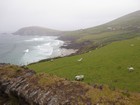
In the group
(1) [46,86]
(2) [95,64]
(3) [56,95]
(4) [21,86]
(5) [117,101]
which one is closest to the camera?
(5) [117,101]

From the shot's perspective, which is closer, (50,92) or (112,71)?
(50,92)

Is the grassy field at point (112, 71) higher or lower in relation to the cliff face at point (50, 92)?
lower

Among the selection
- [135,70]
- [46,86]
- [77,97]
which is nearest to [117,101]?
[77,97]

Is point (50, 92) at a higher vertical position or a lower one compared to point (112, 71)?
higher

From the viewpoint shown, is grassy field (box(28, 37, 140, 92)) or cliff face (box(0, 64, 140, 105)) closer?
cliff face (box(0, 64, 140, 105))

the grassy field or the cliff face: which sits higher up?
the cliff face

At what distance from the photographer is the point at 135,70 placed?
36.7 metres

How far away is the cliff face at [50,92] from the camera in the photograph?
61.5 feet

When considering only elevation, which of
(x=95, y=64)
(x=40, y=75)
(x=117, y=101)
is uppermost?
(x=40, y=75)

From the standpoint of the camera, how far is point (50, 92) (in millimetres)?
20734

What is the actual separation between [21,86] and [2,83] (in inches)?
146

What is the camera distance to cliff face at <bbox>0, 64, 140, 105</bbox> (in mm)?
18734

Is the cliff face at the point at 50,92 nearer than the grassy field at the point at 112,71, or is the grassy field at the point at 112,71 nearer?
the cliff face at the point at 50,92

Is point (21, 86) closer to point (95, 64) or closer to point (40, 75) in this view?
point (40, 75)
